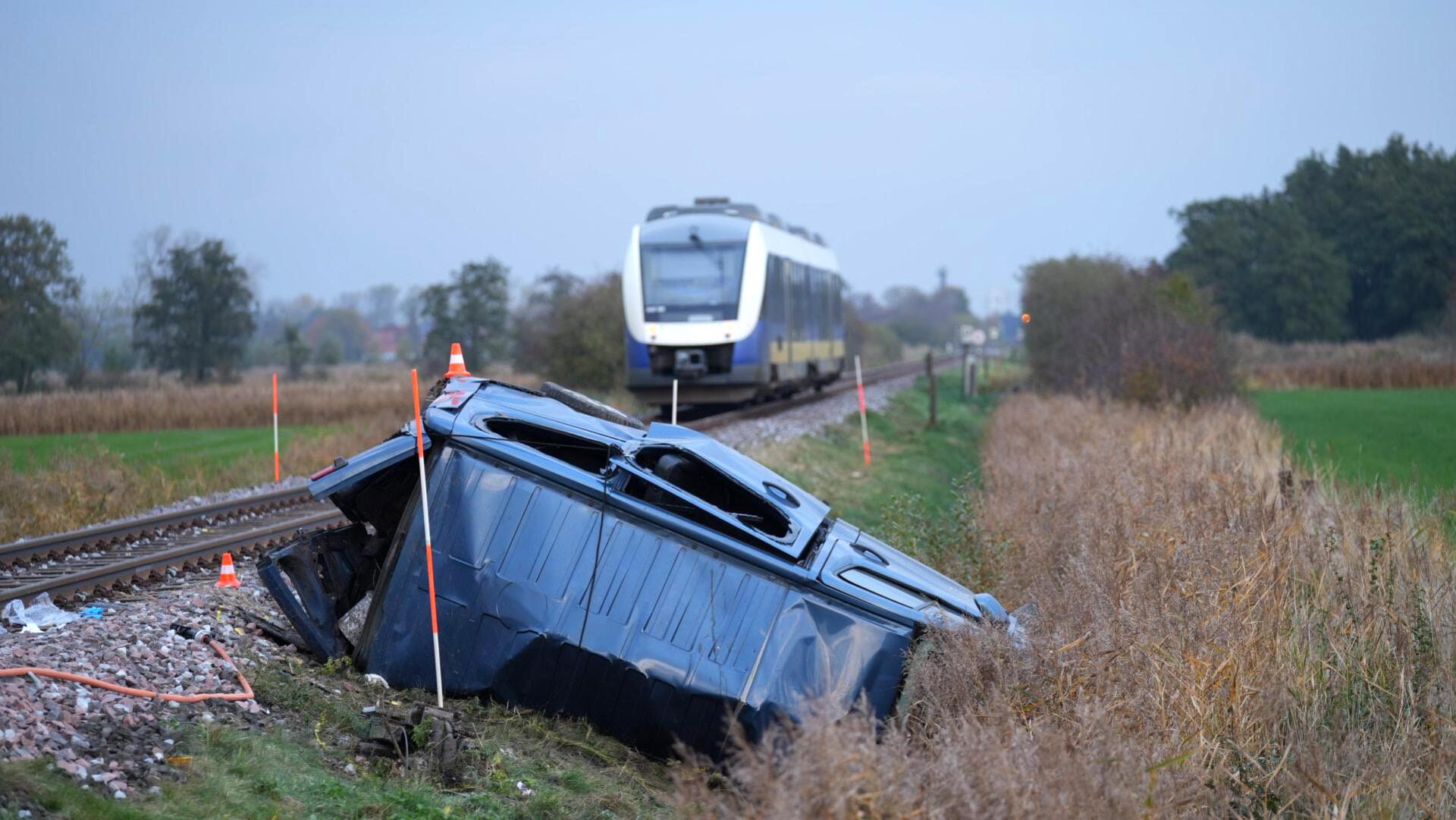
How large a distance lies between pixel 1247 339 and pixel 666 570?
172ft

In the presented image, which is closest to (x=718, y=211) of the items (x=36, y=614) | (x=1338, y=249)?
(x=36, y=614)

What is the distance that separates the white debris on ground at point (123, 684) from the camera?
483 centimetres

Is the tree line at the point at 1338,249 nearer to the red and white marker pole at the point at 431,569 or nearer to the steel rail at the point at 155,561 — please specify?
the steel rail at the point at 155,561

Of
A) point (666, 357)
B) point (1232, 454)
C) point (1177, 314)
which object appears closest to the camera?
point (1232, 454)

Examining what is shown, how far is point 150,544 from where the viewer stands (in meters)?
10.7

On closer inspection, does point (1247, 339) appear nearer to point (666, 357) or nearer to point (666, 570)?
point (666, 357)

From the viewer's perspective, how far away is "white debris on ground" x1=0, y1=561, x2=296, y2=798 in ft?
15.9

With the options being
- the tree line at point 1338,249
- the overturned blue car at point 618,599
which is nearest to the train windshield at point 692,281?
the overturned blue car at point 618,599

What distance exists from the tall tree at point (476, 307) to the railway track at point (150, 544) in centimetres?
4531

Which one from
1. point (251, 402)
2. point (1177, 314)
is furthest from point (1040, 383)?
point (251, 402)

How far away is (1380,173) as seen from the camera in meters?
55.1

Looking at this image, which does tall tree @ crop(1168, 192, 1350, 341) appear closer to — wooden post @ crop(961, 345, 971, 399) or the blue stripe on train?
wooden post @ crop(961, 345, 971, 399)

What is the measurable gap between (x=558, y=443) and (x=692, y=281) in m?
15.3

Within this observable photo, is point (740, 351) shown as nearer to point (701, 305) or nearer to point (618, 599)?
point (701, 305)
